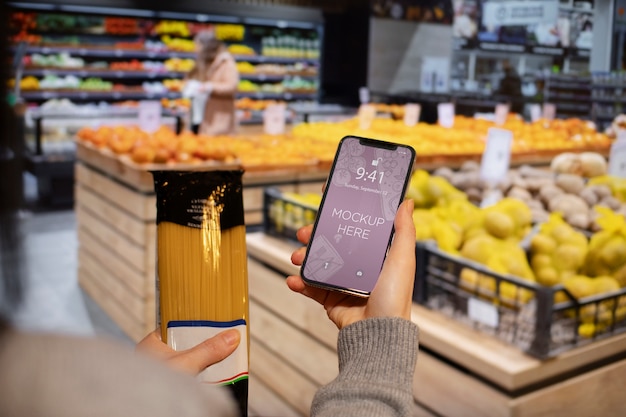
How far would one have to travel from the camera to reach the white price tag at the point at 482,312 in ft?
5.98

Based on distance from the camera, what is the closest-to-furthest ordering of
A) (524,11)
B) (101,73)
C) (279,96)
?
(524,11)
(101,73)
(279,96)

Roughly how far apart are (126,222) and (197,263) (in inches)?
116

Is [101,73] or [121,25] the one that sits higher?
[121,25]

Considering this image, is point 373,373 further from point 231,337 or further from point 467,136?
point 467,136

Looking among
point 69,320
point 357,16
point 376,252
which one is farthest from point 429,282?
point 357,16

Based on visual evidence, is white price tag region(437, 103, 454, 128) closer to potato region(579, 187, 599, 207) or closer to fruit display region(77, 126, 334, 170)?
fruit display region(77, 126, 334, 170)

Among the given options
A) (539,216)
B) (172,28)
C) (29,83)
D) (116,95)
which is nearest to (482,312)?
(539,216)

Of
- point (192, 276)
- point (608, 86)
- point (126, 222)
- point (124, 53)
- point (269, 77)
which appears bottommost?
point (126, 222)

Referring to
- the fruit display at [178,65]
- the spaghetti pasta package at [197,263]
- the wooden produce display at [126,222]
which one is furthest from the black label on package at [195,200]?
the fruit display at [178,65]

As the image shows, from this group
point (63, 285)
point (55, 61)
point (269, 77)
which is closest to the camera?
point (63, 285)

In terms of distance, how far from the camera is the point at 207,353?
0.84m

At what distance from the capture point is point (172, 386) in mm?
416

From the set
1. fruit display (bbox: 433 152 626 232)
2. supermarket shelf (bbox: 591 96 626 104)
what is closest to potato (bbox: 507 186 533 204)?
fruit display (bbox: 433 152 626 232)

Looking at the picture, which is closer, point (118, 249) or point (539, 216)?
point (539, 216)
